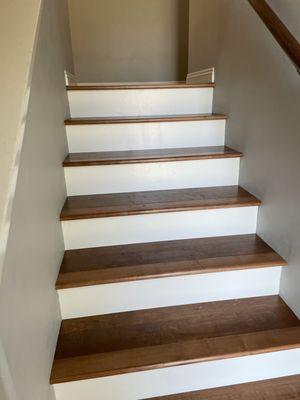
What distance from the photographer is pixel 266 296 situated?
1444 millimetres

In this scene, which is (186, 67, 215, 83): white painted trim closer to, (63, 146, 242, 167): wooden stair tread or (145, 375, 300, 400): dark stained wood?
(63, 146, 242, 167): wooden stair tread

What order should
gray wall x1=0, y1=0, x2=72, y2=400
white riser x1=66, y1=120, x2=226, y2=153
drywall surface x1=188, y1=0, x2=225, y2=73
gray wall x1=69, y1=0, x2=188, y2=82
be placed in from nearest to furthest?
gray wall x1=0, y1=0, x2=72, y2=400, white riser x1=66, y1=120, x2=226, y2=153, drywall surface x1=188, y1=0, x2=225, y2=73, gray wall x1=69, y1=0, x2=188, y2=82

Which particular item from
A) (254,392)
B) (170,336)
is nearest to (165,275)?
(170,336)

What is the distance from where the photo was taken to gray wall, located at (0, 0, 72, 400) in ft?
2.37

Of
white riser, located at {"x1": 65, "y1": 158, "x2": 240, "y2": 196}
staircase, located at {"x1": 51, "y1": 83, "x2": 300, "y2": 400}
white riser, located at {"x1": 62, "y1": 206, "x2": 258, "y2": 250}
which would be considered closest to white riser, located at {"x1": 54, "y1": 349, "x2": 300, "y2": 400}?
staircase, located at {"x1": 51, "y1": 83, "x2": 300, "y2": 400}

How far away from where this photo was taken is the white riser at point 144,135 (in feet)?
6.07

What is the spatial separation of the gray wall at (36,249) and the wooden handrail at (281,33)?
891 mm

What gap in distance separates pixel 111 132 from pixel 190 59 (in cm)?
140

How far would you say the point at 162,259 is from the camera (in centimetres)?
142

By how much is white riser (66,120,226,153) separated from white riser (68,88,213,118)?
10.9 inches

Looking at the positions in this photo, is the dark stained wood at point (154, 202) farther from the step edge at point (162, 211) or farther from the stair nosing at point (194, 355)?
the stair nosing at point (194, 355)

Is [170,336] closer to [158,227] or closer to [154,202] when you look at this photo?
[158,227]

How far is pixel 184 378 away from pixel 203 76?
6.82 ft

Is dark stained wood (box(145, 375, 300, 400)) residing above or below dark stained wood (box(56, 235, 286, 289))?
below
